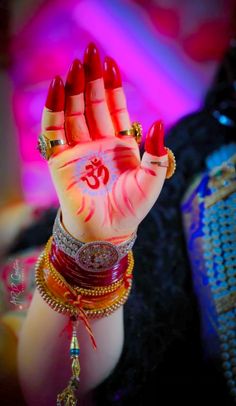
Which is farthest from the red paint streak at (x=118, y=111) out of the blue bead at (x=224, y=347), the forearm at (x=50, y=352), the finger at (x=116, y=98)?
the blue bead at (x=224, y=347)

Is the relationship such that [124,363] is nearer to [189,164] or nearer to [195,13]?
[189,164]

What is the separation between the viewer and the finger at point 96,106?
49cm

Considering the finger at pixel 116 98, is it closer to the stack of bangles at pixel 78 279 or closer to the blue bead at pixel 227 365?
the stack of bangles at pixel 78 279

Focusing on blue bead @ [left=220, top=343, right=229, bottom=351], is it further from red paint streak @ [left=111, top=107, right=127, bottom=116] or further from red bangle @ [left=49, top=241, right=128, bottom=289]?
red paint streak @ [left=111, top=107, right=127, bottom=116]

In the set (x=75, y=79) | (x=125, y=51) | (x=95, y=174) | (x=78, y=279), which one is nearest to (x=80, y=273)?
(x=78, y=279)

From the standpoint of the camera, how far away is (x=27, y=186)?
0.65m

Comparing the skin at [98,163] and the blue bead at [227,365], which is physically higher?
the skin at [98,163]

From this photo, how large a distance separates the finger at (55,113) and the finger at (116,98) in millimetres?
66

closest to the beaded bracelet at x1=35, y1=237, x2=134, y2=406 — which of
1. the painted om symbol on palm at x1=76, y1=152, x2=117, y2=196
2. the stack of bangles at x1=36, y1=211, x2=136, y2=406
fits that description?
the stack of bangles at x1=36, y1=211, x2=136, y2=406

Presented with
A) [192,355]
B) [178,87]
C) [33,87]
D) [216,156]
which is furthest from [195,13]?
[192,355]

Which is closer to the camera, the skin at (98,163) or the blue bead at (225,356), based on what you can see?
the skin at (98,163)

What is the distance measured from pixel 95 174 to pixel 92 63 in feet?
0.41

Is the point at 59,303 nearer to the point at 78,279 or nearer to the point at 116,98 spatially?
the point at 78,279

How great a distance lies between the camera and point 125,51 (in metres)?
0.76
